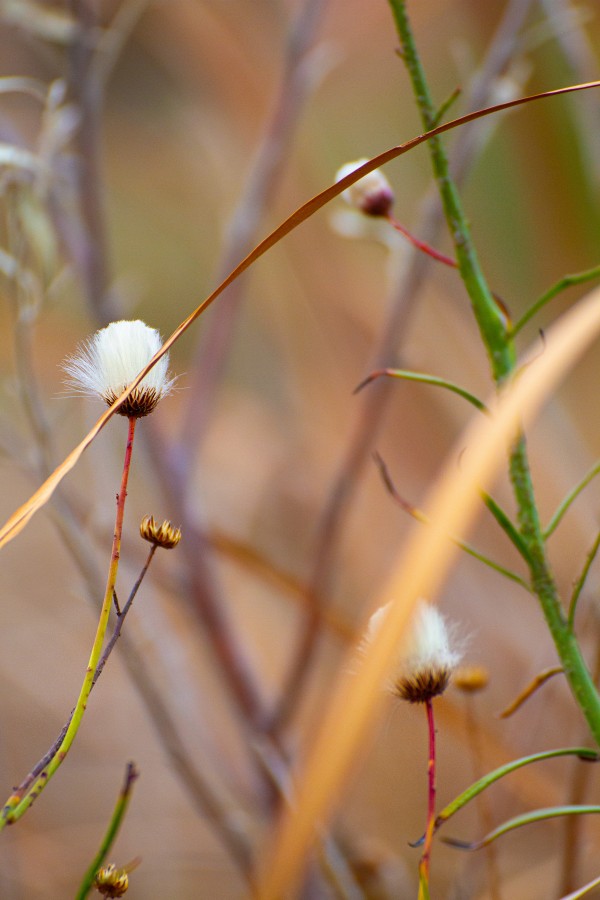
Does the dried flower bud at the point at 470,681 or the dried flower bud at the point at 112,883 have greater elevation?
the dried flower bud at the point at 470,681

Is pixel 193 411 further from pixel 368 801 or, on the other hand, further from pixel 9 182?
pixel 368 801

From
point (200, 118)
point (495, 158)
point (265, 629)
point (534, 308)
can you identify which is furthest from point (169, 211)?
point (534, 308)

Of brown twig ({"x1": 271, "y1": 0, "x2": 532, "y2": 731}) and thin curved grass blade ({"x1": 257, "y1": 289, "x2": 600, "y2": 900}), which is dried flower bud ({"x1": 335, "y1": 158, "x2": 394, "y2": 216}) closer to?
thin curved grass blade ({"x1": 257, "y1": 289, "x2": 600, "y2": 900})

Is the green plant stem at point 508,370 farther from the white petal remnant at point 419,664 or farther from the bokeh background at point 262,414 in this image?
the bokeh background at point 262,414

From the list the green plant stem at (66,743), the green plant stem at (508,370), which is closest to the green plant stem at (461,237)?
the green plant stem at (508,370)

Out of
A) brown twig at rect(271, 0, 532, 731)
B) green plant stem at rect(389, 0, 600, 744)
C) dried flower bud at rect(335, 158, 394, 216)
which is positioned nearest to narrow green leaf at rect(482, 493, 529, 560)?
green plant stem at rect(389, 0, 600, 744)

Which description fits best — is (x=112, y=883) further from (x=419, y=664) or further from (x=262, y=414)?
(x=262, y=414)

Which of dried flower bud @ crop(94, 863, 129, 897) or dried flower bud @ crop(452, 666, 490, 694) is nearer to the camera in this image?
dried flower bud @ crop(94, 863, 129, 897)
